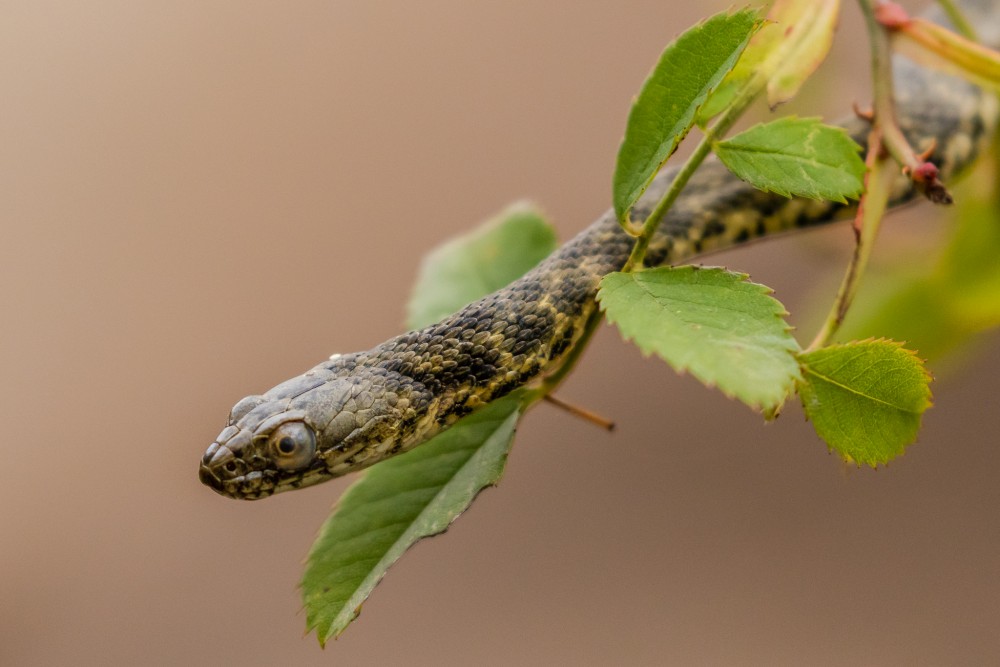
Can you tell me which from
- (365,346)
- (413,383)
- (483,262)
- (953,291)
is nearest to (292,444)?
(413,383)

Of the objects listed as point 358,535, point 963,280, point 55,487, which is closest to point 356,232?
point 55,487

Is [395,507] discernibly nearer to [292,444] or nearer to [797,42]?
[292,444]

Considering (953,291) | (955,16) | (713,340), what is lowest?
(953,291)

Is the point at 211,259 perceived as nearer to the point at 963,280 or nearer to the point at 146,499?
the point at 146,499

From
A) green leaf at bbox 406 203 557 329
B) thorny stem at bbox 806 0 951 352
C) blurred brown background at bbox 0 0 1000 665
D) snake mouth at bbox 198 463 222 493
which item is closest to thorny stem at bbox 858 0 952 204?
thorny stem at bbox 806 0 951 352

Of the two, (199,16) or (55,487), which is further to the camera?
(199,16)

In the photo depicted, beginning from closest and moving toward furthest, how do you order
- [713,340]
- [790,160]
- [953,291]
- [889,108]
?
1. [713,340]
2. [790,160]
3. [889,108]
4. [953,291]
